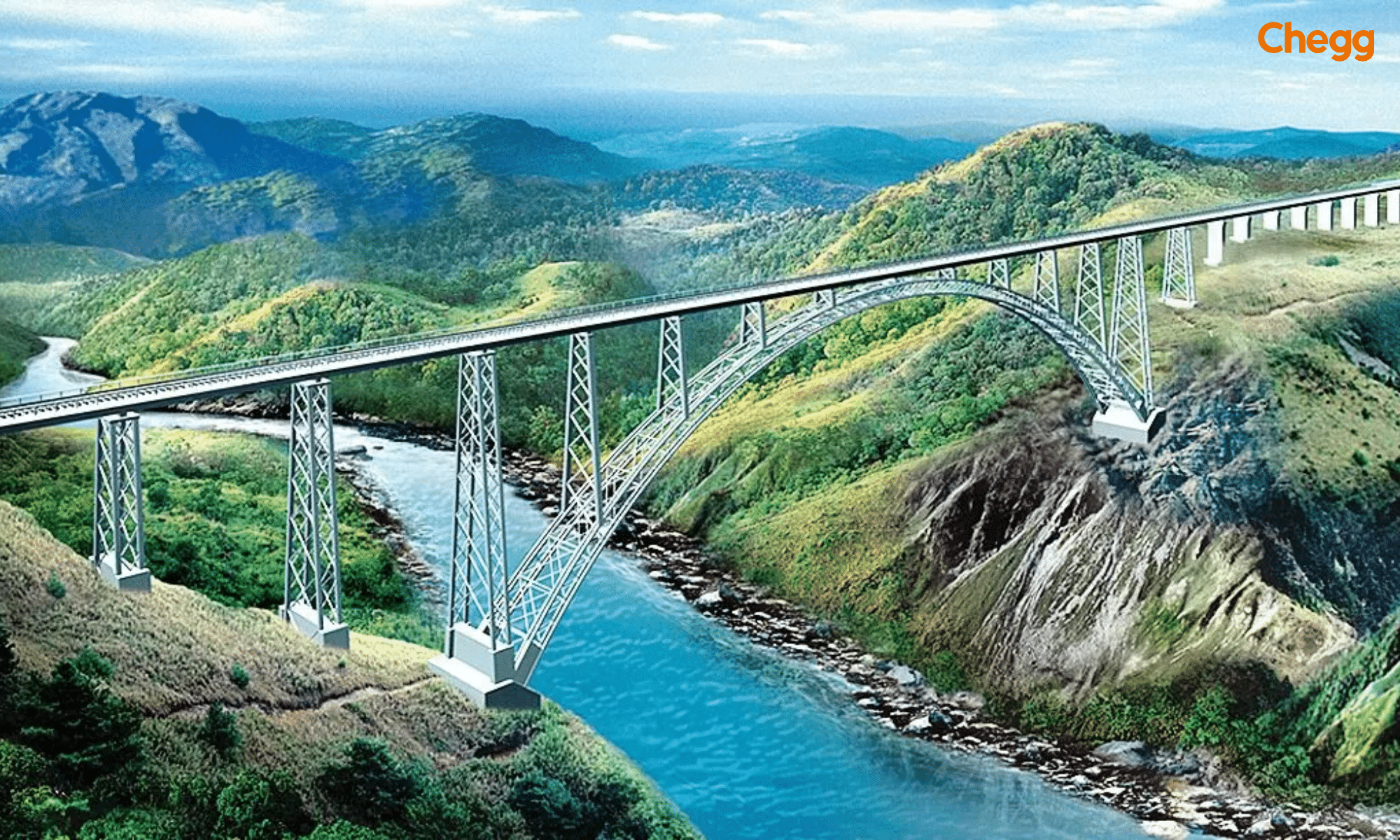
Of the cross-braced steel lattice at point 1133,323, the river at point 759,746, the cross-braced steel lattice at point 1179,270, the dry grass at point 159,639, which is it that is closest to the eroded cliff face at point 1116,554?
the cross-braced steel lattice at point 1133,323

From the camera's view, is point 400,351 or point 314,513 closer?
point 314,513

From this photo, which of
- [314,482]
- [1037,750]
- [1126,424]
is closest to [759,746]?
[1037,750]

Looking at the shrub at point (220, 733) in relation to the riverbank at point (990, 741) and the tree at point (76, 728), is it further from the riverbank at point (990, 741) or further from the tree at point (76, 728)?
the riverbank at point (990, 741)

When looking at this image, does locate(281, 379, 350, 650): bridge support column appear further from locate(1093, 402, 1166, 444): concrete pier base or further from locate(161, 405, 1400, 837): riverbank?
locate(1093, 402, 1166, 444): concrete pier base

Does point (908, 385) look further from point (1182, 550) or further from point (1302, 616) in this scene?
point (1302, 616)

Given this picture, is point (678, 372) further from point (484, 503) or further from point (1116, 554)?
point (1116, 554)
